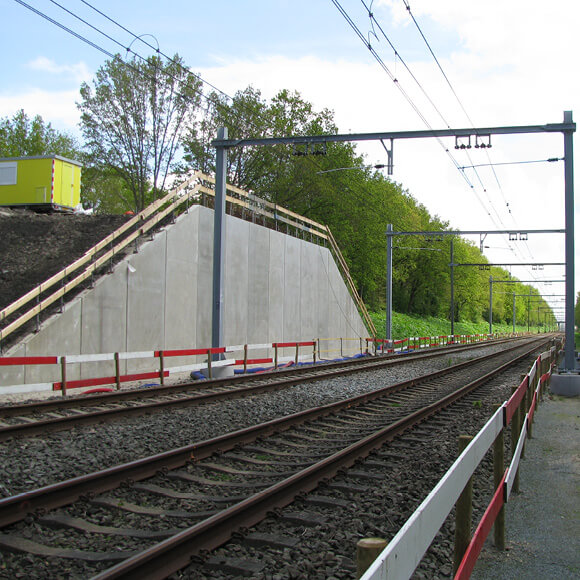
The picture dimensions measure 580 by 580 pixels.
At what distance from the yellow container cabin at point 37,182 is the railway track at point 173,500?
1725 cm

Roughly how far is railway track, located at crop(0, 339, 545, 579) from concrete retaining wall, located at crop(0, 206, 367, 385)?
8.15 meters

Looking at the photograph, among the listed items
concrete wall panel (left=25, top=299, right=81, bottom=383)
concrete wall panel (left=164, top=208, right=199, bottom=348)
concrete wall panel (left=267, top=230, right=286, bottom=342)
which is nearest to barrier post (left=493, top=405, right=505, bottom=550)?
concrete wall panel (left=25, top=299, right=81, bottom=383)

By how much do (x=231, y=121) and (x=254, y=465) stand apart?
124ft

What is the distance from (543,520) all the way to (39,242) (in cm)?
1865

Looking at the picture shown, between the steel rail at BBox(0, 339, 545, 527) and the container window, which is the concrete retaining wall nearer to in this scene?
the steel rail at BBox(0, 339, 545, 527)

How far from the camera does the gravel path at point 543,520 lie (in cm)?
439

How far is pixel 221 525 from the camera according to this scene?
466 cm

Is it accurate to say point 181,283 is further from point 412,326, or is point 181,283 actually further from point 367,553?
point 412,326

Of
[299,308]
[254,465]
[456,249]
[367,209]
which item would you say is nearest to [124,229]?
[299,308]

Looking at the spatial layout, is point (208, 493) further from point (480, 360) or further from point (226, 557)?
point (480, 360)

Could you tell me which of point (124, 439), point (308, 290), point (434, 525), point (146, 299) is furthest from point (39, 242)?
point (434, 525)

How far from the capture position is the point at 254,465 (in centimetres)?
708

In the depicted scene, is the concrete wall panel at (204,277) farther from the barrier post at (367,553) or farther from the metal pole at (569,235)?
the barrier post at (367,553)

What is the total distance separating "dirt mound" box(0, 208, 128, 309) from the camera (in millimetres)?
17812
